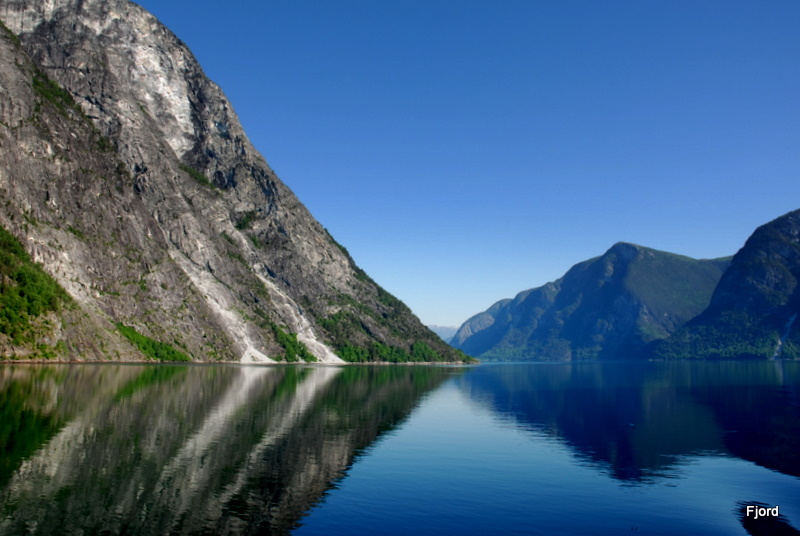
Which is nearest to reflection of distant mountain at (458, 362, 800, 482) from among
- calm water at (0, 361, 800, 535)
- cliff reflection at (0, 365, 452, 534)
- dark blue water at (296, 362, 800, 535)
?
dark blue water at (296, 362, 800, 535)

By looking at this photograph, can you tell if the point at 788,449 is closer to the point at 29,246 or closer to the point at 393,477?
the point at 393,477

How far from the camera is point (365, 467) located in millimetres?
39719

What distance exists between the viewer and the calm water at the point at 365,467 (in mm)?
27594

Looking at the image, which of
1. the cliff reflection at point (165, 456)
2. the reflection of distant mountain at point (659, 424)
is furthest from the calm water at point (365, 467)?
the reflection of distant mountain at point (659, 424)

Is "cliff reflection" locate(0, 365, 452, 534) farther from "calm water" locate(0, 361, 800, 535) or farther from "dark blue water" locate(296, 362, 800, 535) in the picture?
"dark blue water" locate(296, 362, 800, 535)

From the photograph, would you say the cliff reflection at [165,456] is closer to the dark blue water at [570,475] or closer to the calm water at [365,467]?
the calm water at [365,467]

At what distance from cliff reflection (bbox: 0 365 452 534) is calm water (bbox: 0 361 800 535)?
0.16 m

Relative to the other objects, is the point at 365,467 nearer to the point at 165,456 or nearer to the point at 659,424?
the point at 165,456

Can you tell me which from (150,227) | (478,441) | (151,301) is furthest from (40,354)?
(478,441)

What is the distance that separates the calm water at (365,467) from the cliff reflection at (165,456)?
0.52ft

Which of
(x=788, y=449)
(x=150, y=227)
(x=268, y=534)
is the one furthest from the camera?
(x=150, y=227)

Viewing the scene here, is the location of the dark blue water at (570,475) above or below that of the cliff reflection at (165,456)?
below

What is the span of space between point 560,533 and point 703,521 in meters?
8.10

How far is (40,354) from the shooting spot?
112 meters
